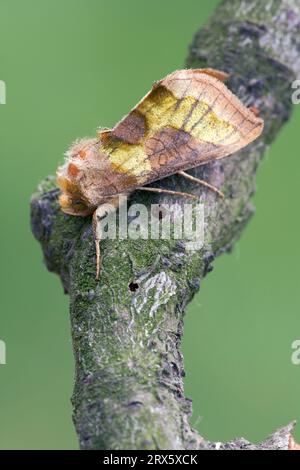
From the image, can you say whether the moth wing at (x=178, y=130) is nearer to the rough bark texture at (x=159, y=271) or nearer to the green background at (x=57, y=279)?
the rough bark texture at (x=159, y=271)

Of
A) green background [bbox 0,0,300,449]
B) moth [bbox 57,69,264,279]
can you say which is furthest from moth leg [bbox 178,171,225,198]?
green background [bbox 0,0,300,449]

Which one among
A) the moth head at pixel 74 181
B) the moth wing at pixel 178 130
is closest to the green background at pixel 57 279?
the moth wing at pixel 178 130

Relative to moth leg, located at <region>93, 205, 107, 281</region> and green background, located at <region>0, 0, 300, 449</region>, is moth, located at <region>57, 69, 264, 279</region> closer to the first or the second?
moth leg, located at <region>93, 205, 107, 281</region>

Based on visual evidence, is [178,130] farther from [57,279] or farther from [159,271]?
[57,279]

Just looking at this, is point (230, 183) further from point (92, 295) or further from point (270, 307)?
point (270, 307)

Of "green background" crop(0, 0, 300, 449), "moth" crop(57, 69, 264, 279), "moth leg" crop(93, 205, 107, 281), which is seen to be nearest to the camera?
"moth leg" crop(93, 205, 107, 281)
